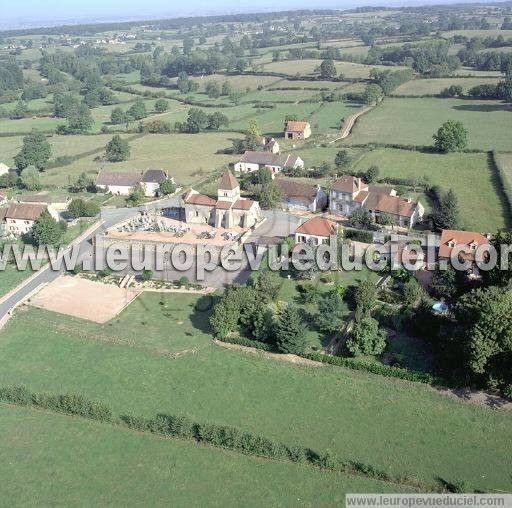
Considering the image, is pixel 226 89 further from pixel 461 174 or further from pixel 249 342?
pixel 249 342

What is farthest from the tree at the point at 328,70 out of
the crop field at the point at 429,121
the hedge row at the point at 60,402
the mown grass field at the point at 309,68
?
the hedge row at the point at 60,402

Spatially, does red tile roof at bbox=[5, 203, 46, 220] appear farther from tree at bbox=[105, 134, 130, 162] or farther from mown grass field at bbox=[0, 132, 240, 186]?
tree at bbox=[105, 134, 130, 162]

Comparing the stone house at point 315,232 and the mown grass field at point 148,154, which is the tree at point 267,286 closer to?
the stone house at point 315,232

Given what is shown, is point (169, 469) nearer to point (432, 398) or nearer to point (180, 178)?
point (432, 398)

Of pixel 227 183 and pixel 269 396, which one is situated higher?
pixel 227 183

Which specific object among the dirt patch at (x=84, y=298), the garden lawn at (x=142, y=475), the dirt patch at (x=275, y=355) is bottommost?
the garden lawn at (x=142, y=475)

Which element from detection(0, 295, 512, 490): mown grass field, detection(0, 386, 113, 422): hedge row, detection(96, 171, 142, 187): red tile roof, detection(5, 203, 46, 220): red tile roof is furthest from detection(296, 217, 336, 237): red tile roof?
detection(5, 203, 46, 220): red tile roof

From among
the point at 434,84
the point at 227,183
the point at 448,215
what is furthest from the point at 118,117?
the point at 448,215
